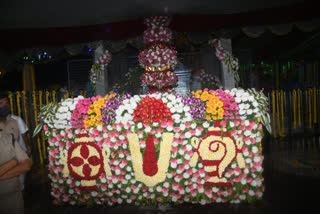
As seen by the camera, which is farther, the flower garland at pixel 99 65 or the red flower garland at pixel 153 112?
the flower garland at pixel 99 65

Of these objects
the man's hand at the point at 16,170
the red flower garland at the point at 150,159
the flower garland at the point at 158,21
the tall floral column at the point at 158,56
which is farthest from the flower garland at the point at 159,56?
the man's hand at the point at 16,170

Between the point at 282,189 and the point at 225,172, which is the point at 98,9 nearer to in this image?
the point at 225,172

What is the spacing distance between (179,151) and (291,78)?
1464 centimetres

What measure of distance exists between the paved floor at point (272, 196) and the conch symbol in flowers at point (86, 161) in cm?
50

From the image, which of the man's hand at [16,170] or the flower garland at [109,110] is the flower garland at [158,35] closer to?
the flower garland at [109,110]

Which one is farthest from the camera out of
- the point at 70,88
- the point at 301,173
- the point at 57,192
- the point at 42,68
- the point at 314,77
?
the point at 42,68

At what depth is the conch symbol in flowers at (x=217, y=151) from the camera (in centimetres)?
304

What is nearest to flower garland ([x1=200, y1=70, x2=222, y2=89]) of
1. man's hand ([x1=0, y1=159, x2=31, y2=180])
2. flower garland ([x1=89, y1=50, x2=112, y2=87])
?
flower garland ([x1=89, y1=50, x2=112, y2=87])

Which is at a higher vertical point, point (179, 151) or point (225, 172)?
point (179, 151)

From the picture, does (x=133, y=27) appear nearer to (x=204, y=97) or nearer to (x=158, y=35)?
(x=158, y=35)

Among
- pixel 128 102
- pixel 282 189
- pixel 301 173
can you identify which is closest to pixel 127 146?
pixel 128 102

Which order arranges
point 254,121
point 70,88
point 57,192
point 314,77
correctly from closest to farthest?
point 254,121 → point 57,192 → point 70,88 → point 314,77

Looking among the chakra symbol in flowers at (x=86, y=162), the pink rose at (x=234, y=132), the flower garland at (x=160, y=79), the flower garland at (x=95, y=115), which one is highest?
the flower garland at (x=160, y=79)

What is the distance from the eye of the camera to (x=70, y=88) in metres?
10.8
